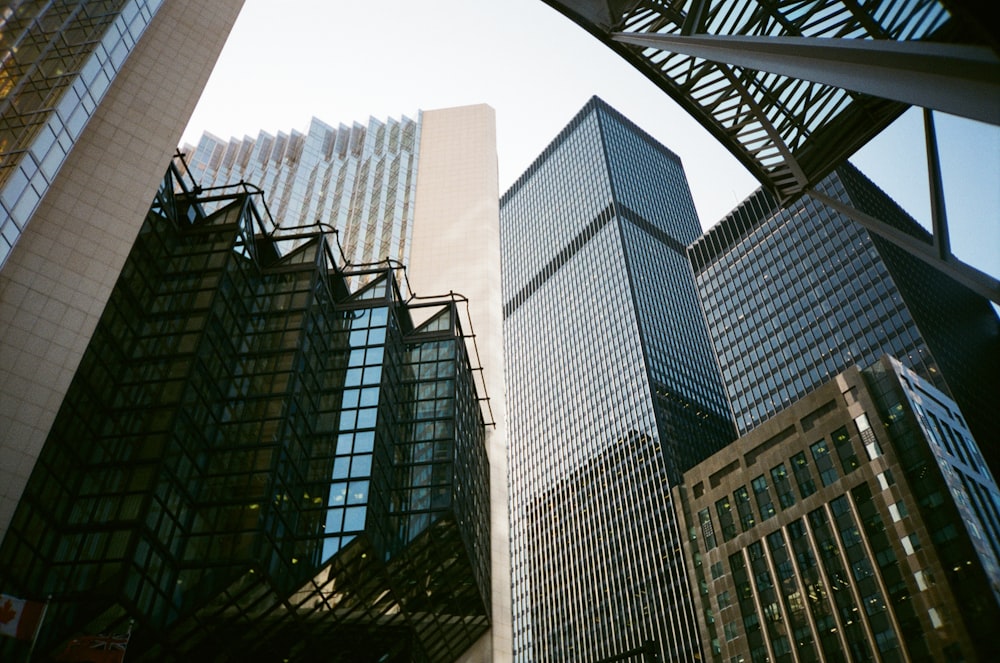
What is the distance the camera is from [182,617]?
91.6 feet

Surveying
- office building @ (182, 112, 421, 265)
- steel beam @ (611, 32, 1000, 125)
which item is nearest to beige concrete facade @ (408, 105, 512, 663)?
office building @ (182, 112, 421, 265)

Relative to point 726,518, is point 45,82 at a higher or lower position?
lower

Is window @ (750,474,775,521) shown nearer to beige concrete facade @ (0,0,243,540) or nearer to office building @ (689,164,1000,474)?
office building @ (689,164,1000,474)

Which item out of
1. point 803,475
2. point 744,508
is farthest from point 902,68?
point 744,508

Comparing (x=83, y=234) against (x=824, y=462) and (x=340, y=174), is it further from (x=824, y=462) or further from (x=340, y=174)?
(x=824, y=462)

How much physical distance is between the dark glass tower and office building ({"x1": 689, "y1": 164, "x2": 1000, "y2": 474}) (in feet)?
52.5

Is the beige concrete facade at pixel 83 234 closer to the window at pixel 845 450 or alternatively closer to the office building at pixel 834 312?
the window at pixel 845 450

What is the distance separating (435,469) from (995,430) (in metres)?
121

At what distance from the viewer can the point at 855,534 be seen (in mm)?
72375

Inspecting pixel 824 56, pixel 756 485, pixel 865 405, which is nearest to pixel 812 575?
pixel 756 485

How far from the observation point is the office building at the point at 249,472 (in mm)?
Answer: 27438

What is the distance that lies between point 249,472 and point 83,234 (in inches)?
530

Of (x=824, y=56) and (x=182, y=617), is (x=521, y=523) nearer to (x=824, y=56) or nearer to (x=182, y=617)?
(x=182, y=617)

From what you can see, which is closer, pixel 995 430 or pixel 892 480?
pixel 892 480
